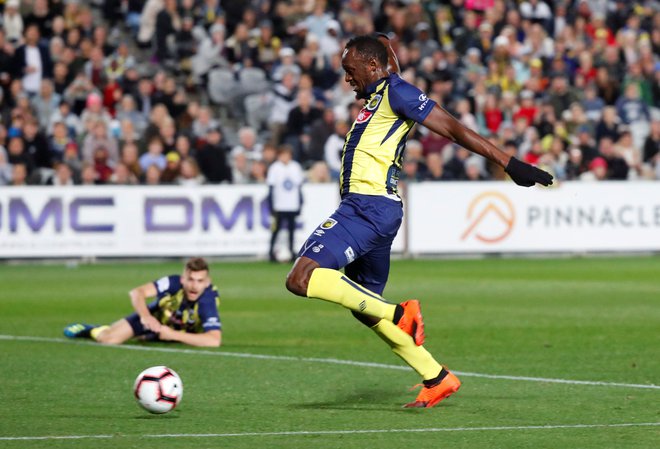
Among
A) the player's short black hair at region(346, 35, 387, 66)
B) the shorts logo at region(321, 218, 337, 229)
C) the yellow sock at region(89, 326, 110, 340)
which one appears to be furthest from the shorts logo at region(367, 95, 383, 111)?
the yellow sock at region(89, 326, 110, 340)

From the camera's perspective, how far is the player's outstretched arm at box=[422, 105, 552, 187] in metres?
7.88

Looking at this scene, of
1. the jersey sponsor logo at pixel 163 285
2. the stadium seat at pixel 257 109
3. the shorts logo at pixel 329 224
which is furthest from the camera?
the stadium seat at pixel 257 109

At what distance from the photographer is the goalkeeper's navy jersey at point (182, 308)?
12.2m

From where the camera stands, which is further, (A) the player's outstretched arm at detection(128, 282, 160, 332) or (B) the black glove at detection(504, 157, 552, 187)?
(A) the player's outstretched arm at detection(128, 282, 160, 332)

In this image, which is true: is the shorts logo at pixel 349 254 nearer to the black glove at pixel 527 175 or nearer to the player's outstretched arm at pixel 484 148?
the player's outstretched arm at pixel 484 148

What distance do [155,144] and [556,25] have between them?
35.3 feet

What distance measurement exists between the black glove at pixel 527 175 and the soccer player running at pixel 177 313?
180 inches

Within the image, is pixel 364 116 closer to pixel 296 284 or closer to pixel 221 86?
pixel 296 284

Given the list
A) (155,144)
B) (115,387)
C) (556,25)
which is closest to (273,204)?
(155,144)

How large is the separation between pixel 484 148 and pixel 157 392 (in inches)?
95.2

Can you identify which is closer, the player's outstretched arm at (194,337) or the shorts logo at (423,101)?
the shorts logo at (423,101)

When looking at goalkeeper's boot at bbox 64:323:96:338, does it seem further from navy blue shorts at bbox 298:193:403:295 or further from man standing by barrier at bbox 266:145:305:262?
man standing by barrier at bbox 266:145:305:262

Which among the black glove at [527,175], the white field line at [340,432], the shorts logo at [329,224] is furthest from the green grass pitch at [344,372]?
the black glove at [527,175]

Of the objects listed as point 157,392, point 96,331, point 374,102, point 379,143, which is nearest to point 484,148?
point 379,143
